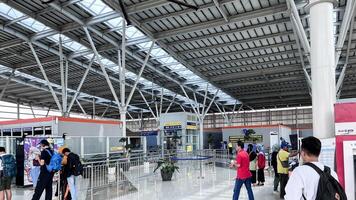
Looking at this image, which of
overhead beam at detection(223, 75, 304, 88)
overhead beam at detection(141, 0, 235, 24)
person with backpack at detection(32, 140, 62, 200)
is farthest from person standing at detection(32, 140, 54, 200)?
overhead beam at detection(223, 75, 304, 88)

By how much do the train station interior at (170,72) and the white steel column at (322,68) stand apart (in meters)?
0.01

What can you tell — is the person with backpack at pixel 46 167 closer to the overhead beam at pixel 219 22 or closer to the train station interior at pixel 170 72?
the train station interior at pixel 170 72

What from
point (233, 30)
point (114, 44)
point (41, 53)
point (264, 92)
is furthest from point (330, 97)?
point (264, 92)

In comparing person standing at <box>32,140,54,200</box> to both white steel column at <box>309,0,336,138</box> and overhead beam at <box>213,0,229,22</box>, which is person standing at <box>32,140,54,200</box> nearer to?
white steel column at <box>309,0,336,138</box>

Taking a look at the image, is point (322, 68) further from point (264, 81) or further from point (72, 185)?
point (264, 81)

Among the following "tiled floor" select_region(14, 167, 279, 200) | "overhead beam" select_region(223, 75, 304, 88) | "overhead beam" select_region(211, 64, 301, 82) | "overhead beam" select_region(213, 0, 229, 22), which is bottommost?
"tiled floor" select_region(14, 167, 279, 200)

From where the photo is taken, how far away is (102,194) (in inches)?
451

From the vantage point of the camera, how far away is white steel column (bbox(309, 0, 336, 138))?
15.1 ft

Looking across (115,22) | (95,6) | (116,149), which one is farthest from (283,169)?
(116,149)

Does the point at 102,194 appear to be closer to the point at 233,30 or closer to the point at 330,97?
the point at 330,97

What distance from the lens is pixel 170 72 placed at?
28469mm

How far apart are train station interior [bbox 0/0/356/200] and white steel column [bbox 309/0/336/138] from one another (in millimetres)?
15

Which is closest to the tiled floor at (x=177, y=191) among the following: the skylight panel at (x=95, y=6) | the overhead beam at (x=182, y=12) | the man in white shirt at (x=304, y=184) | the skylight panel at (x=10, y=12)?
the man in white shirt at (x=304, y=184)

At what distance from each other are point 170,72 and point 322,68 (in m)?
24.0
